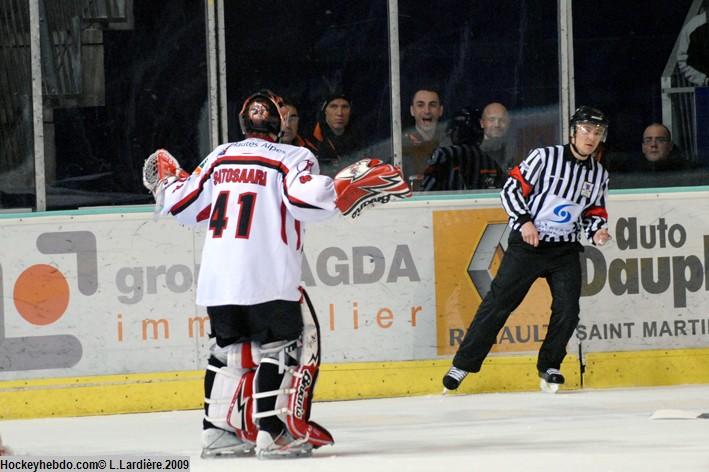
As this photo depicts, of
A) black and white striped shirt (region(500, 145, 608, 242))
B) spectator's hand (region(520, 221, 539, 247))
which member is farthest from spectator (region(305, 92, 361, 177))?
spectator's hand (region(520, 221, 539, 247))

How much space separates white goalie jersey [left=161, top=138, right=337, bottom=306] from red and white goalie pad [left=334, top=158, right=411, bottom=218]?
42mm

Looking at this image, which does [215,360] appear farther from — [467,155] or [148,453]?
[467,155]

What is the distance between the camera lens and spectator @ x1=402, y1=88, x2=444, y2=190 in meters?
8.27

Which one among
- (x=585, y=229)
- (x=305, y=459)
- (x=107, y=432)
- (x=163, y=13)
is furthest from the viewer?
(x=163, y=13)

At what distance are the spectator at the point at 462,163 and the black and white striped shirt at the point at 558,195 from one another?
2.56 feet

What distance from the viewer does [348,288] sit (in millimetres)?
7633

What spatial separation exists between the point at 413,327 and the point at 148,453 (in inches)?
83.3

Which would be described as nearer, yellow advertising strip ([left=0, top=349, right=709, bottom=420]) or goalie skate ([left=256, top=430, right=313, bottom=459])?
goalie skate ([left=256, top=430, right=313, bottom=459])

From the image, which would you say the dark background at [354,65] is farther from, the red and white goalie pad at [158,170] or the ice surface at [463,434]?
the red and white goalie pad at [158,170]

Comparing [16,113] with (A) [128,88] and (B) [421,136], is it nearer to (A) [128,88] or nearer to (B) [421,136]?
(A) [128,88]

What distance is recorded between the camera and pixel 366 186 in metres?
5.60

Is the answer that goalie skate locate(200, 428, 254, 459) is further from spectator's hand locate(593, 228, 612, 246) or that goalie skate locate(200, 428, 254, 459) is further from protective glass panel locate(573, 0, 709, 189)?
protective glass panel locate(573, 0, 709, 189)

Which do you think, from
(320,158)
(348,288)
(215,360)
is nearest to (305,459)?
(215,360)

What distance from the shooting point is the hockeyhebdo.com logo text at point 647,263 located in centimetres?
784
